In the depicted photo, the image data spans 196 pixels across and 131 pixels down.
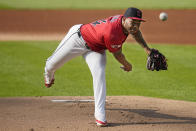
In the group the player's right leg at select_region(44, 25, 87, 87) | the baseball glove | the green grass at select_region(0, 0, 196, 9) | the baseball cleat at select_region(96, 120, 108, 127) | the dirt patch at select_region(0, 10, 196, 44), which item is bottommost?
the baseball cleat at select_region(96, 120, 108, 127)

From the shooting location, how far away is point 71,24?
63.8 feet

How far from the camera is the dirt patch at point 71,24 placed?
16.8 m

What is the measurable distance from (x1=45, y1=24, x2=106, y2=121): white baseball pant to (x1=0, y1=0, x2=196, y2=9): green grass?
17.8m

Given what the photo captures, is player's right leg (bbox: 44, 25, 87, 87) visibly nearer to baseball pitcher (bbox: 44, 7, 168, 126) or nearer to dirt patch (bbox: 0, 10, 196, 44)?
baseball pitcher (bbox: 44, 7, 168, 126)

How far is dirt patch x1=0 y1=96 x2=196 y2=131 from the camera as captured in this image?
5.16 meters

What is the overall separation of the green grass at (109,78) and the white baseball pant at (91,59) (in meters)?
2.44

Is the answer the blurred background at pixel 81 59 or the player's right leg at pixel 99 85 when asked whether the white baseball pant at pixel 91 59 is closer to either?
the player's right leg at pixel 99 85

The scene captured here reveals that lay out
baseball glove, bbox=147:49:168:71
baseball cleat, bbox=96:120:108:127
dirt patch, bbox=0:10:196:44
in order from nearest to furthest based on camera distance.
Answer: baseball cleat, bbox=96:120:108:127, baseball glove, bbox=147:49:168:71, dirt patch, bbox=0:10:196:44

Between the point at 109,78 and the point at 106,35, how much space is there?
453cm

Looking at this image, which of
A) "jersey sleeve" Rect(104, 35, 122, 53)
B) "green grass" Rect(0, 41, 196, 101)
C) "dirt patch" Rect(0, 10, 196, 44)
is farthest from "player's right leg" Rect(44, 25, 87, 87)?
"dirt patch" Rect(0, 10, 196, 44)

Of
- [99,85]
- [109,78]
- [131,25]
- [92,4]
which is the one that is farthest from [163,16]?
[131,25]

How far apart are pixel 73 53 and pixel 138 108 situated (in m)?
1.71

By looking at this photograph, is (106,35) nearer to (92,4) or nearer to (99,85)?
(99,85)

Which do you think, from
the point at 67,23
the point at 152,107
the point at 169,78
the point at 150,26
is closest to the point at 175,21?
the point at 150,26
